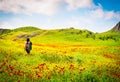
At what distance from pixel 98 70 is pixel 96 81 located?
10.4 feet

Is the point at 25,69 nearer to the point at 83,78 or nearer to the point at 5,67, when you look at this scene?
the point at 5,67

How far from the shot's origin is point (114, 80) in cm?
1688

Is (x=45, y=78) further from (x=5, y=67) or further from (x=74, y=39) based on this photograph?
(x=74, y=39)

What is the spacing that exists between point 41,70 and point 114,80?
582cm

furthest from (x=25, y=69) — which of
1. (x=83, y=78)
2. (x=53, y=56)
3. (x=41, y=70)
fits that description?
(x=53, y=56)

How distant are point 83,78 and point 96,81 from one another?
1.05 meters

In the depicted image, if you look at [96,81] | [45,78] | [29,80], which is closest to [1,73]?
[29,80]

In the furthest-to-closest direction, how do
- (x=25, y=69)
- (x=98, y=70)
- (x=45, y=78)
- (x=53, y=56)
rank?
(x=53, y=56) < (x=98, y=70) < (x=25, y=69) < (x=45, y=78)

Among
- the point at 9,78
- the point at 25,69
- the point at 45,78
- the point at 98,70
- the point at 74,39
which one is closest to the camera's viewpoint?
the point at 9,78

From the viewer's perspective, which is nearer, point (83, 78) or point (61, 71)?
point (83, 78)

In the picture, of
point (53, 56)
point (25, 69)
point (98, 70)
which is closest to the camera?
point (25, 69)

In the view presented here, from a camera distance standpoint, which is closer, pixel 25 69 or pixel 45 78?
pixel 45 78

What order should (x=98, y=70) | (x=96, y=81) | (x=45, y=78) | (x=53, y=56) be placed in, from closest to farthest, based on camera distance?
(x=45, y=78)
(x=96, y=81)
(x=98, y=70)
(x=53, y=56)

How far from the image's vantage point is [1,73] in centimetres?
1500
